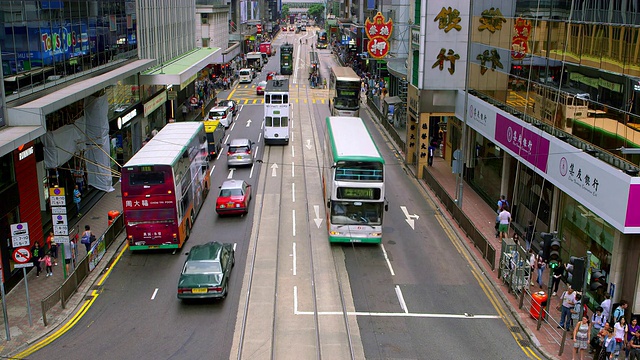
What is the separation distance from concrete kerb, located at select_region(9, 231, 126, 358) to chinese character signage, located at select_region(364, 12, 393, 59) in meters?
26.1

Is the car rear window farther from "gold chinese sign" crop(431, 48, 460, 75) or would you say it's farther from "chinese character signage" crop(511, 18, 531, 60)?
"chinese character signage" crop(511, 18, 531, 60)

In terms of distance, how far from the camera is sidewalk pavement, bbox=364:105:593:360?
18609mm

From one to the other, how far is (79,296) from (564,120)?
735 inches

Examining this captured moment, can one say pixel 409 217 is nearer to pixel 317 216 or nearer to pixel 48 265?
pixel 317 216

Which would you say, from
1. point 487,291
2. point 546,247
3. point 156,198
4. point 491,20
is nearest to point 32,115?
point 156,198

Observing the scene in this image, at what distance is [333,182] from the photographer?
2511 cm

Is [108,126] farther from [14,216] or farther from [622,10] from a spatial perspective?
[622,10]

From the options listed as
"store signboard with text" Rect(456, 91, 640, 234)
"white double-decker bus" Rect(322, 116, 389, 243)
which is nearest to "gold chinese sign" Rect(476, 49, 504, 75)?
"store signboard with text" Rect(456, 91, 640, 234)

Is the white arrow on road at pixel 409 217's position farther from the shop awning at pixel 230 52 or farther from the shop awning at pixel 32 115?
the shop awning at pixel 230 52

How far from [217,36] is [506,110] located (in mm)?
64398

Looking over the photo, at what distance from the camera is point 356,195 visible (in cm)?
2502

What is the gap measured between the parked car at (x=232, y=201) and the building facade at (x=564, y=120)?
10.7 meters

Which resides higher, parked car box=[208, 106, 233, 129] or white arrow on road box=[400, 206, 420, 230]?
parked car box=[208, 106, 233, 129]

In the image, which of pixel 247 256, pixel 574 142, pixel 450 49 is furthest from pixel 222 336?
pixel 450 49
